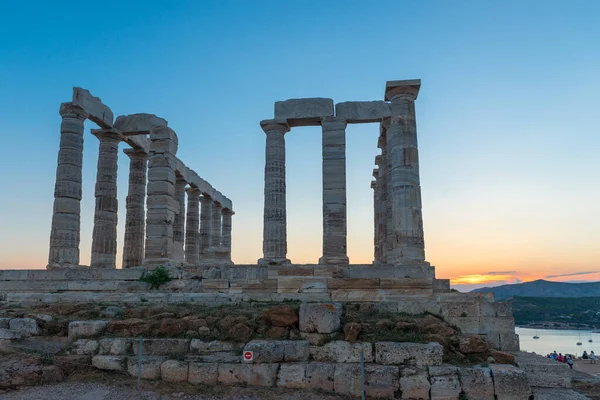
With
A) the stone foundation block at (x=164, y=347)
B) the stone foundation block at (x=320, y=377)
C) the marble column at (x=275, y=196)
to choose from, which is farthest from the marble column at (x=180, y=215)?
the stone foundation block at (x=320, y=377)

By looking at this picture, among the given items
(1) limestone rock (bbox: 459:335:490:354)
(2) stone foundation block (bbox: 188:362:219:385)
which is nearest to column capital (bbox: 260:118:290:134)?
(2) stone foundation block (bbox: 188:362:219:385)

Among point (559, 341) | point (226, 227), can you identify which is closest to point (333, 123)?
point (226, 227)

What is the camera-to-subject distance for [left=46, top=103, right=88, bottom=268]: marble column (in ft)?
80.3

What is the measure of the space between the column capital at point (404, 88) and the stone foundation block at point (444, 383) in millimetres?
15020

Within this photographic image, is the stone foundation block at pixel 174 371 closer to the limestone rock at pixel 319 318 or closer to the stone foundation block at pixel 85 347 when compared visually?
the stone foundation block at pixel 85 347

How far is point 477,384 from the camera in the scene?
10.9 meters

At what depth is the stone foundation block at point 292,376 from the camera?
450 inches

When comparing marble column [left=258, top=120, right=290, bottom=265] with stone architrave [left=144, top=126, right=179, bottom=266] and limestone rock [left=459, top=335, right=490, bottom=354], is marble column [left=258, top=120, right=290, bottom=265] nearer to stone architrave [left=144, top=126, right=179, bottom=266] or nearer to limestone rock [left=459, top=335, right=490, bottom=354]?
stone architrave [left=144, top=126, right=179, bottom=266]

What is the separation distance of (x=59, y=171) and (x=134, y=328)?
15.2m

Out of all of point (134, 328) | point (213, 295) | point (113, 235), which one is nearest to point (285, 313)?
point (134, 328)

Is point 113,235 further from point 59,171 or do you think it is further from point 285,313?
point 285,313

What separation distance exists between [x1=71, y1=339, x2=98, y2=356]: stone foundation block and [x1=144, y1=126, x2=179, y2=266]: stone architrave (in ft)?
40.0

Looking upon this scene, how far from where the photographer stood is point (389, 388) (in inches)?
435

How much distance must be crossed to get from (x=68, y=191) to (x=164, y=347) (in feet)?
51.6
